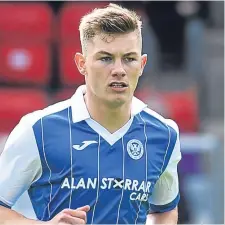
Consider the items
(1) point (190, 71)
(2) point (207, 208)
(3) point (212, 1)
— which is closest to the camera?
(2) point (207, 208)

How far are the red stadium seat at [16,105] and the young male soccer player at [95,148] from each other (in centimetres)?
455

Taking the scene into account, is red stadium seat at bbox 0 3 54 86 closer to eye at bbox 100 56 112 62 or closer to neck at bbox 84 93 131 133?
neck at bbox 84 93 131 133

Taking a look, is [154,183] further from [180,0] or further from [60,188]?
[180,0]

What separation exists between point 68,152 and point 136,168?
30 centimetres

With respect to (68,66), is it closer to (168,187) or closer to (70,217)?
(168,187)

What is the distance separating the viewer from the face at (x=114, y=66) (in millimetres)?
3572

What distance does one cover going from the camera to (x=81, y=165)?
3.69 metres

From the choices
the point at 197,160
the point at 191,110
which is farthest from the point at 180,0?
the point at 197,160

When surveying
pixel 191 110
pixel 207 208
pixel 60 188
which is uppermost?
pixel 60 188

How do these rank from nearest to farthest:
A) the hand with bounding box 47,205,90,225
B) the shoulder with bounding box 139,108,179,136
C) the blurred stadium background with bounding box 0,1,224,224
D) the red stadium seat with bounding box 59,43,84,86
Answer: the hand with bounding box 47,205,90,225, the shoulder with bounding box 139,108,179,136, the blurred stadium background with bounding box 0,1,224,224, the red stadium seat with bounding box 59,43,84,86

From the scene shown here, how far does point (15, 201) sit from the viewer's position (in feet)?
12.2

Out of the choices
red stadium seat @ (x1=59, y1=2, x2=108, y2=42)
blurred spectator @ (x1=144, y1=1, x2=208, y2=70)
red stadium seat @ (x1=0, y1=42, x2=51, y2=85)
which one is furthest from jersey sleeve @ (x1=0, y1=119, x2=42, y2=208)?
blurred spectator @ (x1=144, y1=1, x2=208, y2=70)

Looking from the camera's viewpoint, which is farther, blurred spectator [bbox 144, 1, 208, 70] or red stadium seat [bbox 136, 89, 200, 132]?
blurred spectator [bbox 144, 1, 208, 70]

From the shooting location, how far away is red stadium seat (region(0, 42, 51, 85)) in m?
9.12
